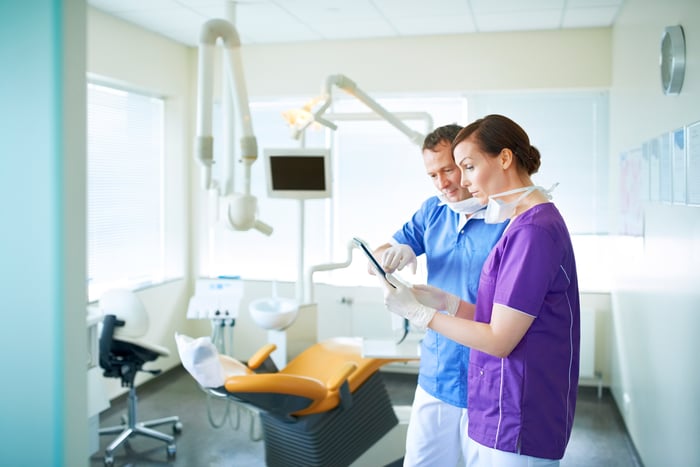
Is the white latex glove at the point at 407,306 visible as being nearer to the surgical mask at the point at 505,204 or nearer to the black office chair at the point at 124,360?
the surgical mask at the point at 505,204

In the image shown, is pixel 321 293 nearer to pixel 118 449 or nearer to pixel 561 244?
pixel 118 449

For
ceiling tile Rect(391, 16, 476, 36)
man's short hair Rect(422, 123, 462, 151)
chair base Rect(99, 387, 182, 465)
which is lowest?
chair base Rect(99, 387, 182, 465)

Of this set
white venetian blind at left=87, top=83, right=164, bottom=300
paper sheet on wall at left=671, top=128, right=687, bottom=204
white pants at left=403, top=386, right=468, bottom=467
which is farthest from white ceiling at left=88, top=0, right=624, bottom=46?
white pants at left=403, top=386, right=468, bottom=467

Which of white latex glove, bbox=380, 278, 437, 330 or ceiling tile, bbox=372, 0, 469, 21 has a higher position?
ceiling tile, bbox=372, 0, 469, 21

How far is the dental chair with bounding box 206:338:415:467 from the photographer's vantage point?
7.62 ft

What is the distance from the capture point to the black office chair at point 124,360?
3129 mm

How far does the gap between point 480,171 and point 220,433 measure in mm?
2526

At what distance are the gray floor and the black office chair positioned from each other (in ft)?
0.25

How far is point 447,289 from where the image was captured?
1855mm

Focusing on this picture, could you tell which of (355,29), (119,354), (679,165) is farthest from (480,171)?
(355,29)

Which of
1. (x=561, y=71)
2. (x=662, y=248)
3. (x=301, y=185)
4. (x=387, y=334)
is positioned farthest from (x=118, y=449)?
(x=561, y=71)

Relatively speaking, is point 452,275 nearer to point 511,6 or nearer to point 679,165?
point 679,165

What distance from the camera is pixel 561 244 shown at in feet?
4.60

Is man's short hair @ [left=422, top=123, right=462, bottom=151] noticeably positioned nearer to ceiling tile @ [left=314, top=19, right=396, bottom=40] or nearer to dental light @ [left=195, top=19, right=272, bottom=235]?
dental light @ [left=195, top=19, right=272, bottom=235]
